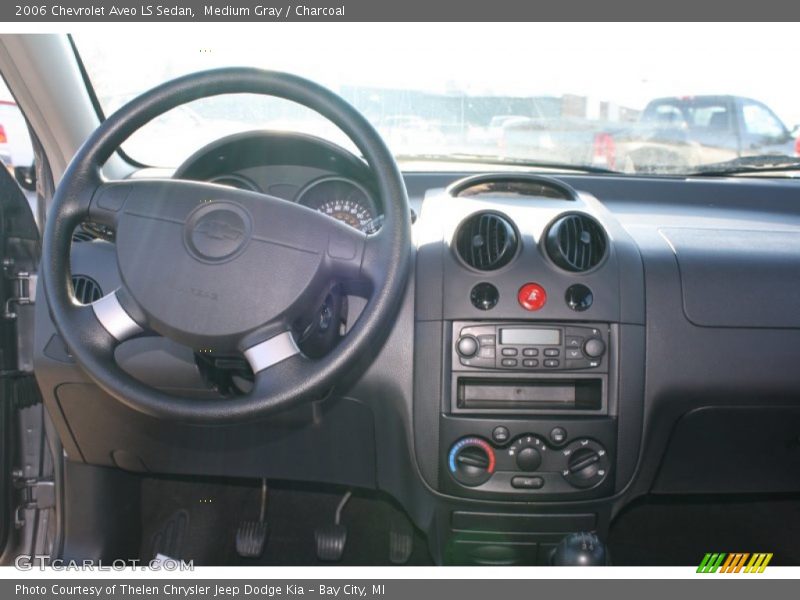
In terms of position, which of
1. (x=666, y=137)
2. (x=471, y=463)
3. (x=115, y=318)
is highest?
(x=666, y=137)

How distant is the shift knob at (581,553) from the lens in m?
1.65

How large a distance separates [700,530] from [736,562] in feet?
0.96

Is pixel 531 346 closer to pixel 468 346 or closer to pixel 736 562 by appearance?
pixel 468 346

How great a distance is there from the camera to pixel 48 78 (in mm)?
2068

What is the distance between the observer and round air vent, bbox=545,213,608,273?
67.2 inches

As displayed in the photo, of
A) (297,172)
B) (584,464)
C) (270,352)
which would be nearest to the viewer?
(270,352)

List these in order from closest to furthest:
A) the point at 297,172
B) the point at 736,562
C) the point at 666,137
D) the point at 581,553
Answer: the point at 581,553 → the point at 297,172 → the point at 736,562 → the point at 666,137

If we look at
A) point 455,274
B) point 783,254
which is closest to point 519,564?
point 455,274

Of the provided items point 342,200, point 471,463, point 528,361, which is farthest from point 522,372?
point 342,200

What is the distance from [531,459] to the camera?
1739 mm

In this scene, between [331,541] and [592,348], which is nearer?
[592,348]

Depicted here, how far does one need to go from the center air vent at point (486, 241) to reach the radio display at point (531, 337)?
0.48ft

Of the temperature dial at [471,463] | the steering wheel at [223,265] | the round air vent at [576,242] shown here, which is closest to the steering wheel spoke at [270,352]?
the steering wheel at [223,265]

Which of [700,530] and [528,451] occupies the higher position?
[528,451]
